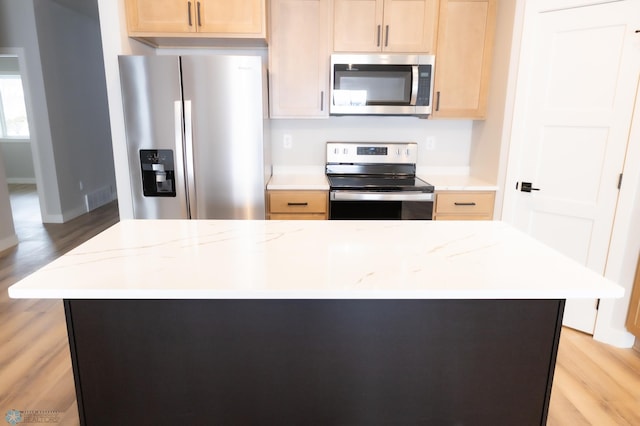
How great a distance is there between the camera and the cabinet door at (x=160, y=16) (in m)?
2.60

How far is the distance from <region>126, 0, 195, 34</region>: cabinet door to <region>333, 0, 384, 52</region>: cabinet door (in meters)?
1.01

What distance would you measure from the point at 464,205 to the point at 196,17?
2295 mm

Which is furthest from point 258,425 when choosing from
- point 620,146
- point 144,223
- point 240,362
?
point 620,146

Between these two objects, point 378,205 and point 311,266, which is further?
point 378,205

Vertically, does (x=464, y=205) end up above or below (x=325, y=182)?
below

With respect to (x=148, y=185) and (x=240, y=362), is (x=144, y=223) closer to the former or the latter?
(x=240, y=362)

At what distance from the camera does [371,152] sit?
330 centimetres

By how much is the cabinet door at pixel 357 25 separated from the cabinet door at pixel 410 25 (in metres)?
0.06

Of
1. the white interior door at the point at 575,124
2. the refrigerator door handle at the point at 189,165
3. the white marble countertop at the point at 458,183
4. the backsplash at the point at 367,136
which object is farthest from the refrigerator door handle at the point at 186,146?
the white interior door at the point at 575,124

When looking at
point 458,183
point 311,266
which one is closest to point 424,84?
point 458,183

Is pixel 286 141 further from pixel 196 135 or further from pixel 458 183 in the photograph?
pixel 458 183

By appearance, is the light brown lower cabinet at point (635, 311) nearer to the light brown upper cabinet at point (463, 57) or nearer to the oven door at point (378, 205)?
the oven door at point (378, 205)

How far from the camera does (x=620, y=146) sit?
7.45 ft

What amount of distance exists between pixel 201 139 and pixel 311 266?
1.70m
